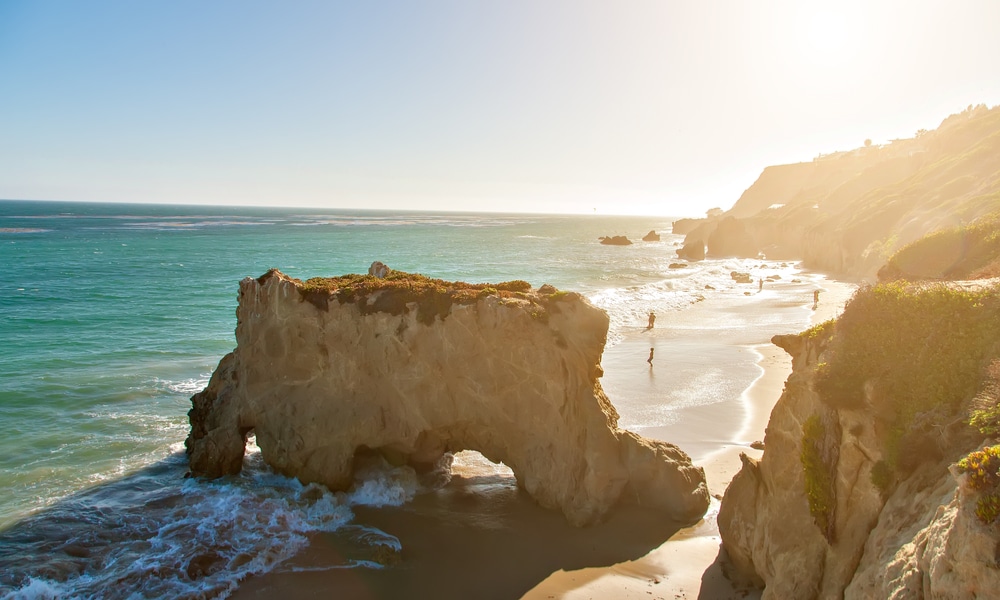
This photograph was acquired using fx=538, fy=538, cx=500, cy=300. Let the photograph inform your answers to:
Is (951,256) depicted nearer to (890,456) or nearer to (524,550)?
(890,456)

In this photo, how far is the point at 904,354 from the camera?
959cm

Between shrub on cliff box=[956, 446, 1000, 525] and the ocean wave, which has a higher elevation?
shrub on cliff box=[956, 446, 1000, 525]

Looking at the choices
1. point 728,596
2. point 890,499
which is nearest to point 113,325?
point 728,596

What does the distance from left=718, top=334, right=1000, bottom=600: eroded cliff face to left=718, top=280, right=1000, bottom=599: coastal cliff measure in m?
0.02

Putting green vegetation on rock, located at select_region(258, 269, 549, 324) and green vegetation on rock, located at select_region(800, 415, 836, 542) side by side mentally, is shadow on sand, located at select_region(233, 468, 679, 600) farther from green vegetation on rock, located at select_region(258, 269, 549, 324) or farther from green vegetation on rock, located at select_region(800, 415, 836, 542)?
green vegetation on rock, located at select_region(258, 269, 549, 324)

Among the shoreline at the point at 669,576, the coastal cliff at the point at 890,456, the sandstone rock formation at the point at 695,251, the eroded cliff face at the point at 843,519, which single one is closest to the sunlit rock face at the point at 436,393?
the shoreline at the point at 669,576

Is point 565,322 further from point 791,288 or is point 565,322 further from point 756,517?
point 791,288

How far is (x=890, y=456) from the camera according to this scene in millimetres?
8695

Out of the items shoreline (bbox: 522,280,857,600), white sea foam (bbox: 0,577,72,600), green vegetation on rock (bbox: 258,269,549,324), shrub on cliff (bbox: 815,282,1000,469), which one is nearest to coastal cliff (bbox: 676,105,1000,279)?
shrub on cliff (bbox: 815,282,1000,469)

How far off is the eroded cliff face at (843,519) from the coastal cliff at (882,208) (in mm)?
32895

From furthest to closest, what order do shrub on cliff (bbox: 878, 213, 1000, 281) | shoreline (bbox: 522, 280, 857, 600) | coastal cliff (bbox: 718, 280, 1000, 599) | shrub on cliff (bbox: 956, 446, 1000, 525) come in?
shrub on cliff (bbox: 878, 213, 1000, 281), shoreline (bbox: 522, 280, 857, 600), coastal cliff (bbox: 718, 280, 1000, 599), shrub on cliff (bbox: 956, 446, 1000, 525)

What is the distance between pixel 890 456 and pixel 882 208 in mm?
64631

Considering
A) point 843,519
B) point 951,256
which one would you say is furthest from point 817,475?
point 951,256

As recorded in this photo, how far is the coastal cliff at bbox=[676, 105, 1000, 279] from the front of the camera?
46.9 metres
